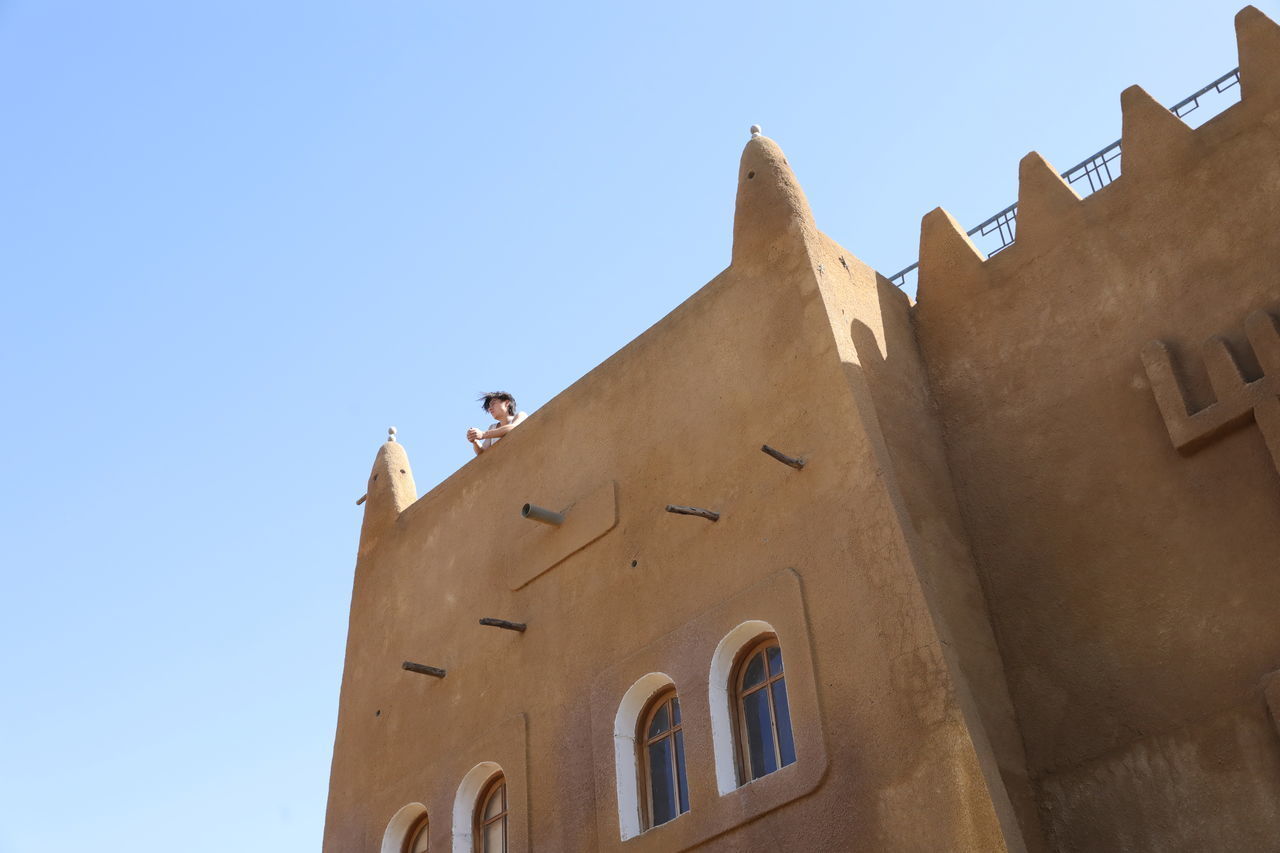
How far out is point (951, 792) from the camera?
25.3 feet

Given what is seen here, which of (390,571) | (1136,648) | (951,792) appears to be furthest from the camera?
(390,571)

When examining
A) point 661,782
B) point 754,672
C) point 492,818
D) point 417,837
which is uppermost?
point 754,672

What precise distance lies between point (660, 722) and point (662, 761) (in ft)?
0.96

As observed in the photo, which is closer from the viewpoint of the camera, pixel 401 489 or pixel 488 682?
pixel 488 682

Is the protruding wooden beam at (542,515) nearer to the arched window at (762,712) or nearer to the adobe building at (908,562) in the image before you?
the adobe building at (908,562)

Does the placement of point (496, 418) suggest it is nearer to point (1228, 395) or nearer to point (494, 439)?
point (494, 439)

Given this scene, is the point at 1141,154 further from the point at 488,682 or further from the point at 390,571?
the point at 390,571

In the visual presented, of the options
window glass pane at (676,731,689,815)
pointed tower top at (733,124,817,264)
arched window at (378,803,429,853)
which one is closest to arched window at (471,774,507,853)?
arched window at (378,803,429,853)

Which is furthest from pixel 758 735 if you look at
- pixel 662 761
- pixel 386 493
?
pixel 386 493

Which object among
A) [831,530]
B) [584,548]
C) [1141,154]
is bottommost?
[831,530]

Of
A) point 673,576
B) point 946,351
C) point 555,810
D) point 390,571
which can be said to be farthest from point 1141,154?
point 390,571

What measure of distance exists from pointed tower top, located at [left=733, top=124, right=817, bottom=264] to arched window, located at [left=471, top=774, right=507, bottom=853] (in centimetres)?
451

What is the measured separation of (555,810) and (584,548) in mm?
2032

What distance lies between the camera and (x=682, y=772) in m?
9.57
